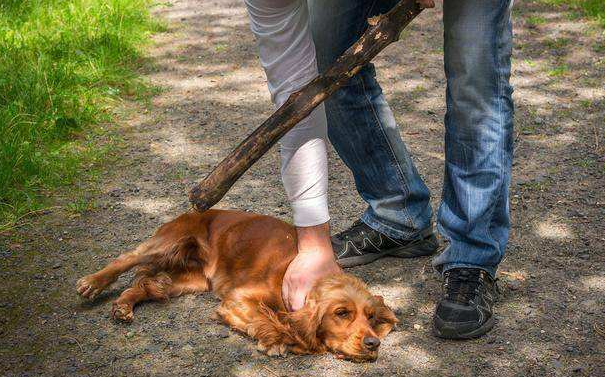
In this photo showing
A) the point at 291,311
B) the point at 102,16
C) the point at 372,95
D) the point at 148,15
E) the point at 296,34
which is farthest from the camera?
the point at 148,15

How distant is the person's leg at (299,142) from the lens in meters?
3.09

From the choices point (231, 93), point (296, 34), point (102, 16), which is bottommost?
point (231, 93)

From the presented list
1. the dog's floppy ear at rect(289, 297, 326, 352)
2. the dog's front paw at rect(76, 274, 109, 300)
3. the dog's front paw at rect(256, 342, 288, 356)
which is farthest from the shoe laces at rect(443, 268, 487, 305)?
the dog's front paw at rect(76, 274, 109, 300)

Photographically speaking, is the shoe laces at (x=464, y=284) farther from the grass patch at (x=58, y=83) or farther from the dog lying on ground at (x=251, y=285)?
the grass patch at (x=58, y=83)

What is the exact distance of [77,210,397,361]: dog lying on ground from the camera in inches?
125

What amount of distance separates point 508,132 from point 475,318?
0.73 metres

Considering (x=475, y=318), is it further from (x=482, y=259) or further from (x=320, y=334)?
(x=320, y=334)

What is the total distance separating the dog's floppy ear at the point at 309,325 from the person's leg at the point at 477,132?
23.2 inches

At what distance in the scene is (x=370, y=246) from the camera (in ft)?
12.5

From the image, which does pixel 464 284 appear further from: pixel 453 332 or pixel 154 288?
pixel 154 288

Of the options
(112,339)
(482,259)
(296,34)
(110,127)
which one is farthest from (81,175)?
(482,259)

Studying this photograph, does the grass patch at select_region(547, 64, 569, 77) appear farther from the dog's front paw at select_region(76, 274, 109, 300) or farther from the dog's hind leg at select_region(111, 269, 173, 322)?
the dog's front paw at select_region(76, 274, 109, 300)

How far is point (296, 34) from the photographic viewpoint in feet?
10.3

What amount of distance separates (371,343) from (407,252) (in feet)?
2.90
